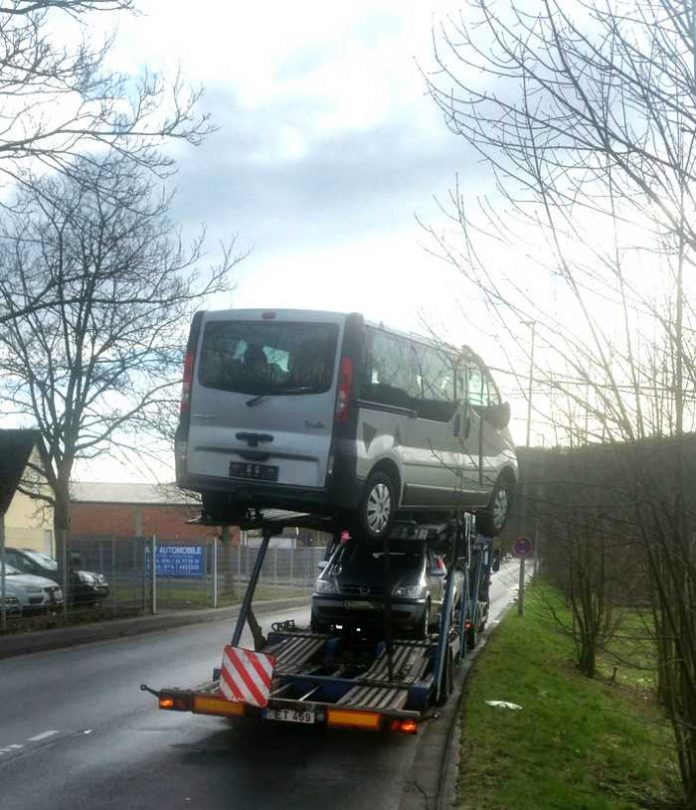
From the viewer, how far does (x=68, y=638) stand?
70.8 ft

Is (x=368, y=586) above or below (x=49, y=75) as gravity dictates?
below

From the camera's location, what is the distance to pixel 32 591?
2455 centimetres

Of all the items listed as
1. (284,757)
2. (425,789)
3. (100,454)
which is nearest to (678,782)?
(425,789)

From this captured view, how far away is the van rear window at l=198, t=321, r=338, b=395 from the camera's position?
10648 millimetres

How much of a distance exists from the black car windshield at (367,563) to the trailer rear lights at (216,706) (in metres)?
3.46

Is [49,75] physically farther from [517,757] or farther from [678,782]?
[678,782]

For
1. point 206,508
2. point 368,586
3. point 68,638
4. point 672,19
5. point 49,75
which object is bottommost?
point 68,638

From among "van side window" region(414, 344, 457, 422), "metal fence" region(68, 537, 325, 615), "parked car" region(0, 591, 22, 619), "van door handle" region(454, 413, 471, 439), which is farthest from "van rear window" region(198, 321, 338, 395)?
"parked car" region(0, 591, 22, 619)

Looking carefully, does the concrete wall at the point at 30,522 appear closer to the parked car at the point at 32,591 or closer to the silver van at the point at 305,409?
the parked car at the point at 32,591

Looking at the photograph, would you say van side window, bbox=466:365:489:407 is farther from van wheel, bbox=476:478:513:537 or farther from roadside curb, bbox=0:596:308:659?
roadside curb, bbox=0:596:308:659

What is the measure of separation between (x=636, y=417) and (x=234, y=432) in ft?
13.4

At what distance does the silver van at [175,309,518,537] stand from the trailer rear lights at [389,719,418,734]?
197 cm

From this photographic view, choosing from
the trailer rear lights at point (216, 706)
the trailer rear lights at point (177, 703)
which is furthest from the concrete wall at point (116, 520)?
the trailer rear lights at point (216, 706)

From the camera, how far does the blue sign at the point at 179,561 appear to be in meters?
31.2
